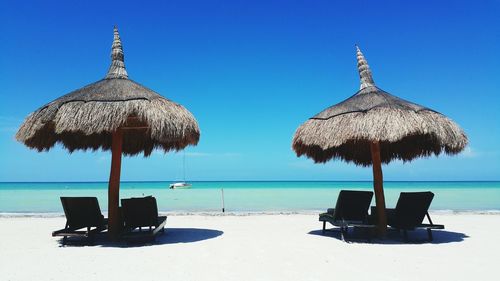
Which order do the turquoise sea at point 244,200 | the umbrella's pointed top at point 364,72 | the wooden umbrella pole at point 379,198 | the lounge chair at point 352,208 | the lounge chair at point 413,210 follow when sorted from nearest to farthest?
the lounge chair at point 413,210 < the lounge chair at point 352,208 < the wooden umbrella pole at point 379,198 < the umbrella's pointed top at point 364,72 < the turquoise sea at point 244,200

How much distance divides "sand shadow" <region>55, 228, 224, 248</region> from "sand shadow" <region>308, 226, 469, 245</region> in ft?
6.33

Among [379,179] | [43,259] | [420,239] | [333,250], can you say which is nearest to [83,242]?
[43,259]

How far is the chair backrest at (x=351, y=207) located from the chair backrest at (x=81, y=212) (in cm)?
385

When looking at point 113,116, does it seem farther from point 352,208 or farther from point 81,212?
point 352,208

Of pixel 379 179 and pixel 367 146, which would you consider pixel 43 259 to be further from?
pixel 367 146

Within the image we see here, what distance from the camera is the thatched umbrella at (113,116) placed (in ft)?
16.8

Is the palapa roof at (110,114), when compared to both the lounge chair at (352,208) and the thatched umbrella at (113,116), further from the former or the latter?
the lounge chair at (352,208)

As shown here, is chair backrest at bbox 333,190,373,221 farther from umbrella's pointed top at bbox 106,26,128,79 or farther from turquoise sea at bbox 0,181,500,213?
turquoise sea at bbox 0,181,500,213

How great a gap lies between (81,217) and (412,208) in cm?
512

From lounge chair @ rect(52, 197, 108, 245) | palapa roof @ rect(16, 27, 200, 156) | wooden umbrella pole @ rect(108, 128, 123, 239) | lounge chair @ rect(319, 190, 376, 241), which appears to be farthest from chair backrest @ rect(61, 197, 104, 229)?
lounge chair @ rect(319, 190, 376, 241)

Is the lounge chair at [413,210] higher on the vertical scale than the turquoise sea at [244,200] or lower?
higher

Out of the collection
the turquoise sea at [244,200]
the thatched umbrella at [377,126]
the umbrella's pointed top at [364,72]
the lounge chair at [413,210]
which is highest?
the umbrella's pointed top at [364,72]

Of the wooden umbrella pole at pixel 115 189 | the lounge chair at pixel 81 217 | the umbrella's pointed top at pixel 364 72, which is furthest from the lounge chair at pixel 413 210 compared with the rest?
the lounge chair at pixel 81 217

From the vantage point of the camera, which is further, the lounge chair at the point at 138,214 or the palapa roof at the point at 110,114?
the lounge chair at the point at 138,214
